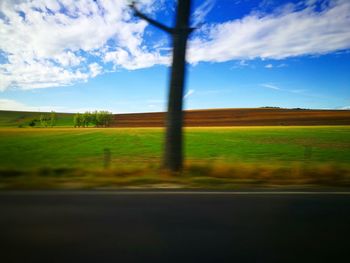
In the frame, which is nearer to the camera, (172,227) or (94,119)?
(172,227)

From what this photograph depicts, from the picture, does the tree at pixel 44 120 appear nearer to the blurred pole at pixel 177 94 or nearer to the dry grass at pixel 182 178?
the dry grass at pixel 182 178

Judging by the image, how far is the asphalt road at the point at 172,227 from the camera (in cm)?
278

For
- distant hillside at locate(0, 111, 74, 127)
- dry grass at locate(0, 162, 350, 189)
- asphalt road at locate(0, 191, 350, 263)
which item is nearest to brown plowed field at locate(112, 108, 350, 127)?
distant hillside at locate(0, 111, 74, 127)

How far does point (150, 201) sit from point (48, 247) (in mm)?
1831

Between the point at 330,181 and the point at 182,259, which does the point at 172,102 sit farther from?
the point at 182,259

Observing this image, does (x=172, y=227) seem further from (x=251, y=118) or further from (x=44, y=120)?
(x=44, y=120)

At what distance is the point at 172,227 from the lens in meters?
3.45

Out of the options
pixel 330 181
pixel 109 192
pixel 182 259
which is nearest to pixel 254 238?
pixel 182 259

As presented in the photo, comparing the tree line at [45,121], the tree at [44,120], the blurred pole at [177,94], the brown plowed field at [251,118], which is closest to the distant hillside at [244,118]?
the brown plowed field at [251,118]

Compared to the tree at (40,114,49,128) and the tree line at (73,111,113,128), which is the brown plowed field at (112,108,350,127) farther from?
the tree at (40,114,49,128)

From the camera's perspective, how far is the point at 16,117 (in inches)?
5645

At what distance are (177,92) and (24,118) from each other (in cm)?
15624

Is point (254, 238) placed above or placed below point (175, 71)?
below

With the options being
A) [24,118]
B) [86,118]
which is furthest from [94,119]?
[24,118]
